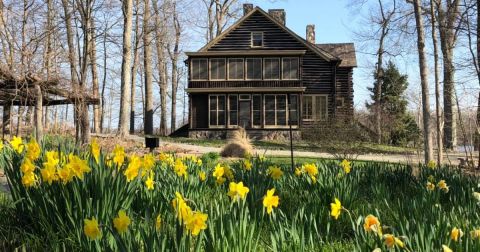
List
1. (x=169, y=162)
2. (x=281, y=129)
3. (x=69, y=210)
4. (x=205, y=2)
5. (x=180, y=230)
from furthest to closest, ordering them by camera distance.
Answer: (x=205, y=2)
(x=281, y=129)
(x=169, y=162)
(x=69, y=210)
(x=180, y=230)

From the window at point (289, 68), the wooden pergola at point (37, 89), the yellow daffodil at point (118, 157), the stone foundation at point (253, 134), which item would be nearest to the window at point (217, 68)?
the stone foundation at point (253, 134)

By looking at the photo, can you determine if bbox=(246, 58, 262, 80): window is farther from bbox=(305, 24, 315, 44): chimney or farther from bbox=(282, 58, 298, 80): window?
bbox=(305, 24, 315, 44): chimney

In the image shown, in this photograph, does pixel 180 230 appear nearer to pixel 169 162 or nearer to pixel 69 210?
pixel 69 210

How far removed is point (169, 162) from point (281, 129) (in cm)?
2689

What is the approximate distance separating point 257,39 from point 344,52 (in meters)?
8.54

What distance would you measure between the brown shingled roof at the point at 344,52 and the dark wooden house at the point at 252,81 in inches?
108

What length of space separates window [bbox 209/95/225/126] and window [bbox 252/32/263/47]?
4.54 m

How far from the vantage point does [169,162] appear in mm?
6957

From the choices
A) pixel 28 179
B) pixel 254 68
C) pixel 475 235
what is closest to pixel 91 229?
pixel 28 179

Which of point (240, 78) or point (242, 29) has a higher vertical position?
point (242, 29)

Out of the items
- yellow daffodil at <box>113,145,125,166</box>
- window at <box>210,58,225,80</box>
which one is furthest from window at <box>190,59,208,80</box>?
yellow daffodil at <box>113,145,125,166</box>

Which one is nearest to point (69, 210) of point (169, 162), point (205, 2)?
point (169, 162)

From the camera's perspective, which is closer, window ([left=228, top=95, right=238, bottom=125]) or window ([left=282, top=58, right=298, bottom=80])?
window ([left=282, top=58, right=298, bottom=80])

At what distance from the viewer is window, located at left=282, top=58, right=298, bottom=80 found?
111 feet
